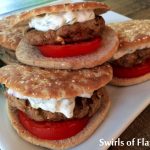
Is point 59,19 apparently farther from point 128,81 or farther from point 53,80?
point 128,81

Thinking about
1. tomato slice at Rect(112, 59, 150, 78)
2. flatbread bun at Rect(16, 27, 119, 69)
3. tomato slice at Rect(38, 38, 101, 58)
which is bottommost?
tomato slice at Rect(112, 59, 150, 78)

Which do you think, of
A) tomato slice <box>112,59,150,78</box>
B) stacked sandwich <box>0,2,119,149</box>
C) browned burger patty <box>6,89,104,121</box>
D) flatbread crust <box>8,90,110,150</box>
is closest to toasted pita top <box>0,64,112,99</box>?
stacked sandwich <box>0,2,119,149</box>

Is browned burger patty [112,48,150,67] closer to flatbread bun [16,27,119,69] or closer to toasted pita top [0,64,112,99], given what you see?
flatbread bun [16,27,119,69]

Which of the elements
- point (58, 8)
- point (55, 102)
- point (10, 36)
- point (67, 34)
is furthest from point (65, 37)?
point (10, 36)

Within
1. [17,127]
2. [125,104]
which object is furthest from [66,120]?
[125,104]

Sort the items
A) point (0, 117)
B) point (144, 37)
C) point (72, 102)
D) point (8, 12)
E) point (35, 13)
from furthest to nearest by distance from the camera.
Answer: point (8, 12)
point (144, 37)
point (0, 117)
point (35, 13)
point (72, 102)

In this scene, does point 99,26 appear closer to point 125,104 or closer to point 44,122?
point 125,104
